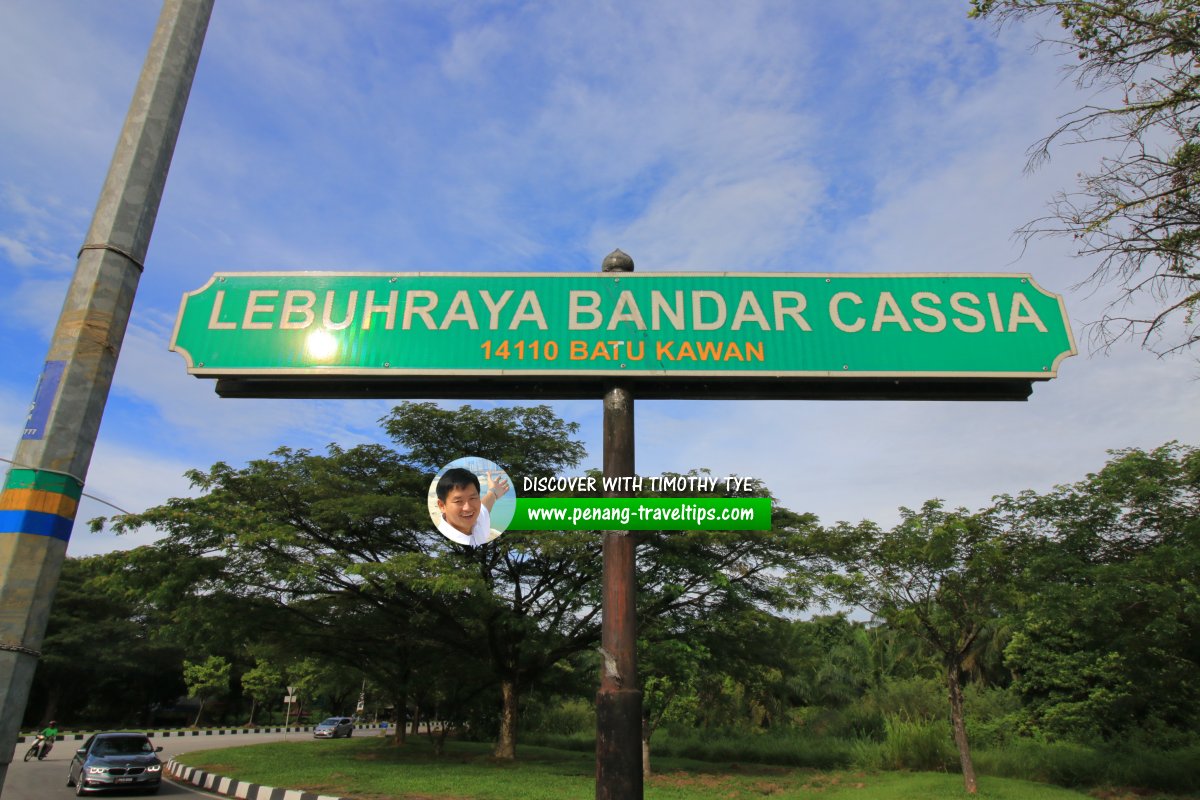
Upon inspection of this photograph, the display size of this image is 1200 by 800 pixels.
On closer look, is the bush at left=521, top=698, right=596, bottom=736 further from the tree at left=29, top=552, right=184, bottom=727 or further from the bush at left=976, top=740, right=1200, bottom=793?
the bush at left=976, top=740, right=1200, bottom=793

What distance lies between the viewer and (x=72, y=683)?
112ft

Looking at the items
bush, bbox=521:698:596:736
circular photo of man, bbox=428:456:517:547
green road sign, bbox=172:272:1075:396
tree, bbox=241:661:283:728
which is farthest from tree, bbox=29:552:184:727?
circular photo of man, bbox=428:456:517:547

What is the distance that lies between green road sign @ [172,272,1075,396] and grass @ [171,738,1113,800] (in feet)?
34.2

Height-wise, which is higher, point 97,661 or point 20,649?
point 97,661

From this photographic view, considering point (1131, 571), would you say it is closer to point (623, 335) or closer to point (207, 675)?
point (623, 335)

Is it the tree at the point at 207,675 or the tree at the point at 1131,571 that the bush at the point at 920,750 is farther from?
the tree at the point at 207,675

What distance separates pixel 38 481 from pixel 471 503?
221 centimetres

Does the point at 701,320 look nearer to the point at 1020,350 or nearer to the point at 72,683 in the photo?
the point at 1020,350

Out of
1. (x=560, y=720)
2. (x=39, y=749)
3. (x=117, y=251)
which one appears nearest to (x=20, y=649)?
(x=117, y=251)

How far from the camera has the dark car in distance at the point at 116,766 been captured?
1229 cm

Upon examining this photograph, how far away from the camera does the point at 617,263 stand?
4266 millimetres

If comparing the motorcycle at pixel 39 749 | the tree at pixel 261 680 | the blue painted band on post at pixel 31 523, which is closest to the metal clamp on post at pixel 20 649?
the blue painted band on post at pixel 31 523

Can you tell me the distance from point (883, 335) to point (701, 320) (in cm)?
106

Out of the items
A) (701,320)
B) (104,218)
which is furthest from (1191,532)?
(104,218)
